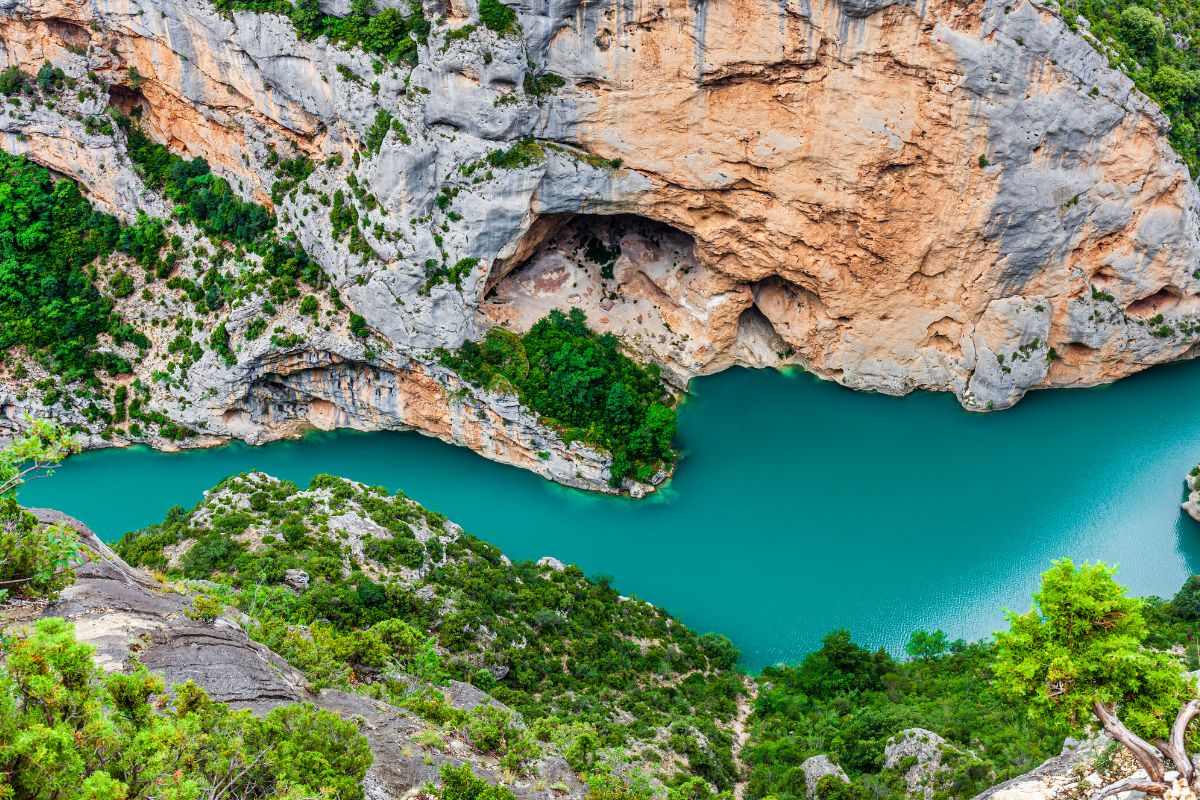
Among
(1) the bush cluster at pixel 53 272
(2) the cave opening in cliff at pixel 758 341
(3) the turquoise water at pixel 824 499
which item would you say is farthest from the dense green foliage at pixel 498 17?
(1) the bush cluster at pixel 53 272

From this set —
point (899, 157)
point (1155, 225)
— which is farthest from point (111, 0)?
point (1155, 225)

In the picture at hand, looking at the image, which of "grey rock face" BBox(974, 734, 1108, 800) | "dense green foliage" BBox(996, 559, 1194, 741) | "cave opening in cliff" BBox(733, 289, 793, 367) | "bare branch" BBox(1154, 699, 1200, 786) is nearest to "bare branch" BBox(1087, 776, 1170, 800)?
"bare branch" BBox(1154, 699, 1200, 786)

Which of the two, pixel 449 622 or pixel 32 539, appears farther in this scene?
pixel 449 622

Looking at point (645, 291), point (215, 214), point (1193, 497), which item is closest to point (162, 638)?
point (215, 214)

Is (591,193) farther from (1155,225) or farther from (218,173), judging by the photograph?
(1155,225)

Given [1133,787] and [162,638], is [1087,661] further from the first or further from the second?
[162,638]

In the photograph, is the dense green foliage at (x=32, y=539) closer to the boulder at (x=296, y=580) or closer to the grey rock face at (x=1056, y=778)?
the boulder at (x=296, y=580)
